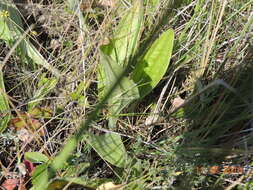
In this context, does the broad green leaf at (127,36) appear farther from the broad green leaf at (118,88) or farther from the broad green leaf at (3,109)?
the broad green leaf at (3,109)

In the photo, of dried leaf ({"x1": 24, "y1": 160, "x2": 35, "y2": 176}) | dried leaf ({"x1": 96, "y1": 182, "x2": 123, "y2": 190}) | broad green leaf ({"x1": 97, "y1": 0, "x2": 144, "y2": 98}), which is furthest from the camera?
broad green leaf ({"x1": 97, "y1": 0, "x2": 144, "y2": 98})

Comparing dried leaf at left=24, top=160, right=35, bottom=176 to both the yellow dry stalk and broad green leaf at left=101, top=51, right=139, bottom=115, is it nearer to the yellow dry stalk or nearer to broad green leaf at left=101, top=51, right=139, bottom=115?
broad green leaf at left=101, top=51, right=139, bottom=115

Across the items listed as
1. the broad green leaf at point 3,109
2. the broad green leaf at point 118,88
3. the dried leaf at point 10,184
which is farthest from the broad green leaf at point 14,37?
the dried leaf at point 10,184

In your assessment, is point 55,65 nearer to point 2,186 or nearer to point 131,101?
point 131,101

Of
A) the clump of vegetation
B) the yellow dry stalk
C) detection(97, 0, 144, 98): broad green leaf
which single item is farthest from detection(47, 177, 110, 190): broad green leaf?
the yellow dry stalk

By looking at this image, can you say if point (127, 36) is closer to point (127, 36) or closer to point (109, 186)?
point (127, 36)

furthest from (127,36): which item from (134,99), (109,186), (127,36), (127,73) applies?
(109,186)
